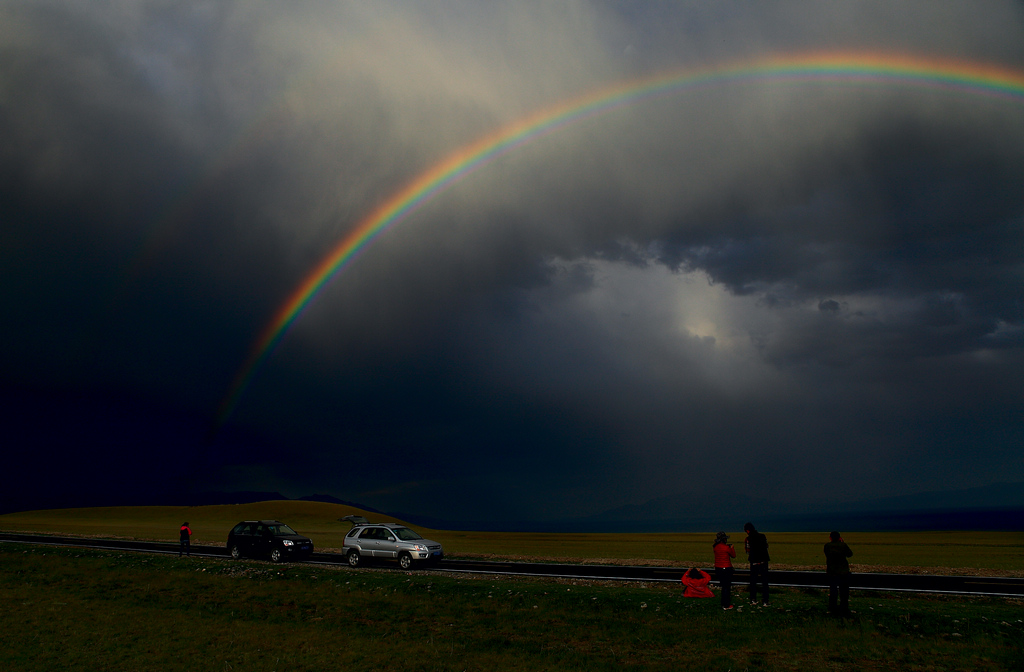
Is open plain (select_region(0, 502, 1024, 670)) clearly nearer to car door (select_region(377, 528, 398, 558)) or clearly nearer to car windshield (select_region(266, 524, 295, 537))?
car door (select_region(377, 528, 398, 558))

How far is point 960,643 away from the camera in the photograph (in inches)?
591

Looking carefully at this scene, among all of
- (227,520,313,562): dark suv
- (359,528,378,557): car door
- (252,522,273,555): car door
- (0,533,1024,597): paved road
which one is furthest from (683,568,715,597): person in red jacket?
(252,522,273,555): car door

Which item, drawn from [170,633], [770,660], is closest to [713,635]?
[770,660]

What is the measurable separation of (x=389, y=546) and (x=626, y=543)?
42.9 m

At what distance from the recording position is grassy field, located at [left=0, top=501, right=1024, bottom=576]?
1683 inches

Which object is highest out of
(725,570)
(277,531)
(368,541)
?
(725,570)

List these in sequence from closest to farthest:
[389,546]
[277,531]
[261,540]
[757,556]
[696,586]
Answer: [757,556] → [696,586] → [389,546] → [261,540] → [277,531]

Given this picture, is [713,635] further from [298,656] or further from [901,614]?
[298,656]

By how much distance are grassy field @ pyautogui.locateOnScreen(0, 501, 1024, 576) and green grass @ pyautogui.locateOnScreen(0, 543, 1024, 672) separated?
18073 mm

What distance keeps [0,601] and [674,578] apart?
28373mm

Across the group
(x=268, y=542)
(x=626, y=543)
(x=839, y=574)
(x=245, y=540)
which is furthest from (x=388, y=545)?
(x=626, y=543)

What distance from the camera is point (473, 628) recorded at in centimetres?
1902

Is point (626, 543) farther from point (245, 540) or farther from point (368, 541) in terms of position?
point (245, 540)

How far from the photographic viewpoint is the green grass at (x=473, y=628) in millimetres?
14781
